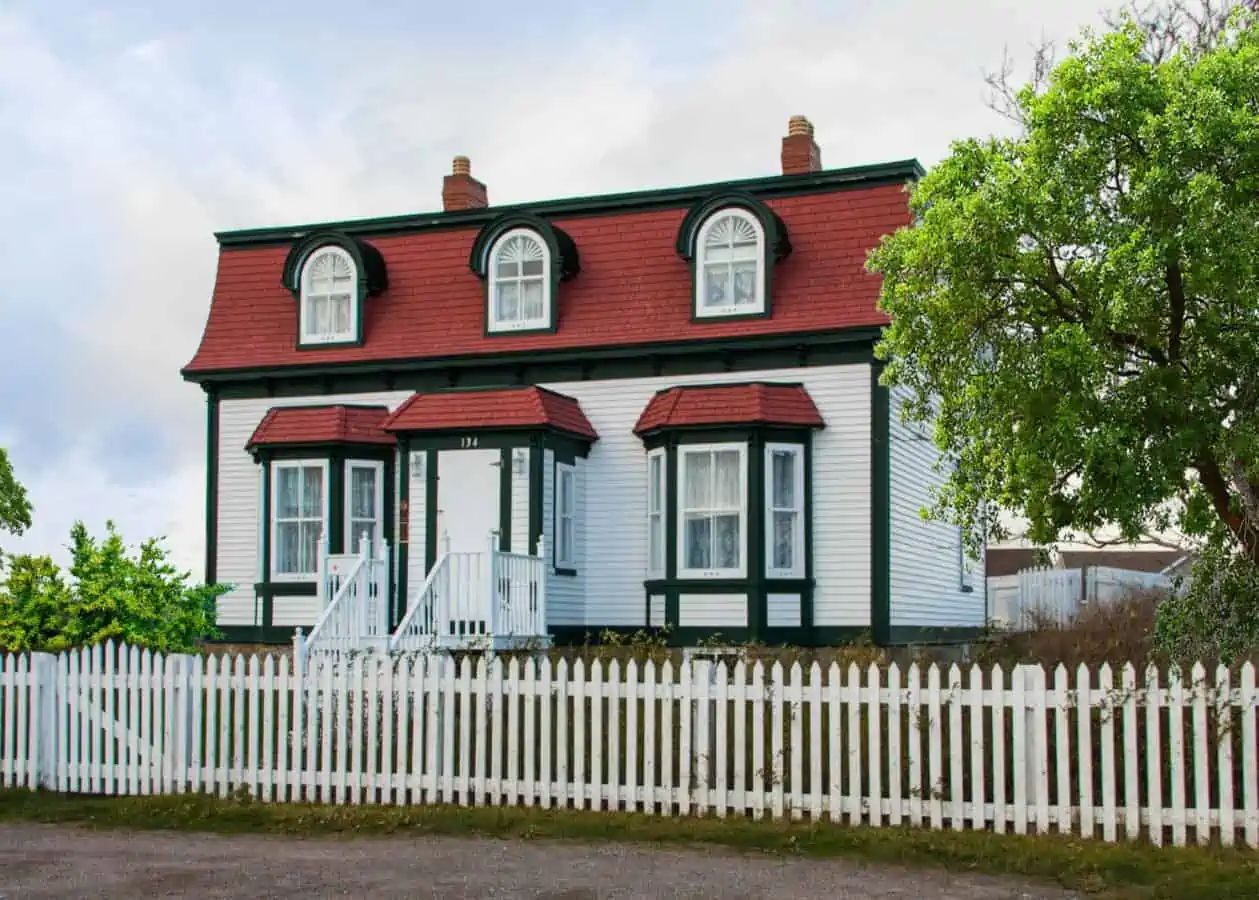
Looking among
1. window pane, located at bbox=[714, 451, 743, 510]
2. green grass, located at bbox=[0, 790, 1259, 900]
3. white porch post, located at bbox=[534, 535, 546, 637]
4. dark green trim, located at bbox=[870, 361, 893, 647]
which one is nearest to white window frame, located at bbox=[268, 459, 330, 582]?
white porch post, located at bbox=[534, 535, 546, 637]

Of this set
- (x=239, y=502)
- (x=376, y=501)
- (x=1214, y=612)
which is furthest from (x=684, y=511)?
(x=239, y=502)

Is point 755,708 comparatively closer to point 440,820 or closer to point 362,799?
point 440,820

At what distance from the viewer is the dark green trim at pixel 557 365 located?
22.6 metres

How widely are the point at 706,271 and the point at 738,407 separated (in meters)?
2.51

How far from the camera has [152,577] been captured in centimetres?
1844

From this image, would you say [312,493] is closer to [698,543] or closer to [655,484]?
[655,484]

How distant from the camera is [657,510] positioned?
920 inches

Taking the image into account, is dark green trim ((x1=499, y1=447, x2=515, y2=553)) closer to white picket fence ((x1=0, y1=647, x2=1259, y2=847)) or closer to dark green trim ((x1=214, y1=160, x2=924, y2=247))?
dark green trim ((x1=214, y1=160, x2=924, y2=247))

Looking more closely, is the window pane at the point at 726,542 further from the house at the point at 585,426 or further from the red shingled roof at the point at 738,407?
the red shingled roof at the point at 738,407

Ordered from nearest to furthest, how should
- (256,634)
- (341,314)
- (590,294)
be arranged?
(590,294)
(256,634)
(341,314)

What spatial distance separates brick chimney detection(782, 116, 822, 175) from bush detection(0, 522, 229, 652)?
12.5 meters

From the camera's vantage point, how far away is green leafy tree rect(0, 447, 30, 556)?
147 feet

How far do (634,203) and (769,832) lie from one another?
555 inches

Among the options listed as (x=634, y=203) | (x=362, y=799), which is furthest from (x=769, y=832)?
(x=634, y=203)
